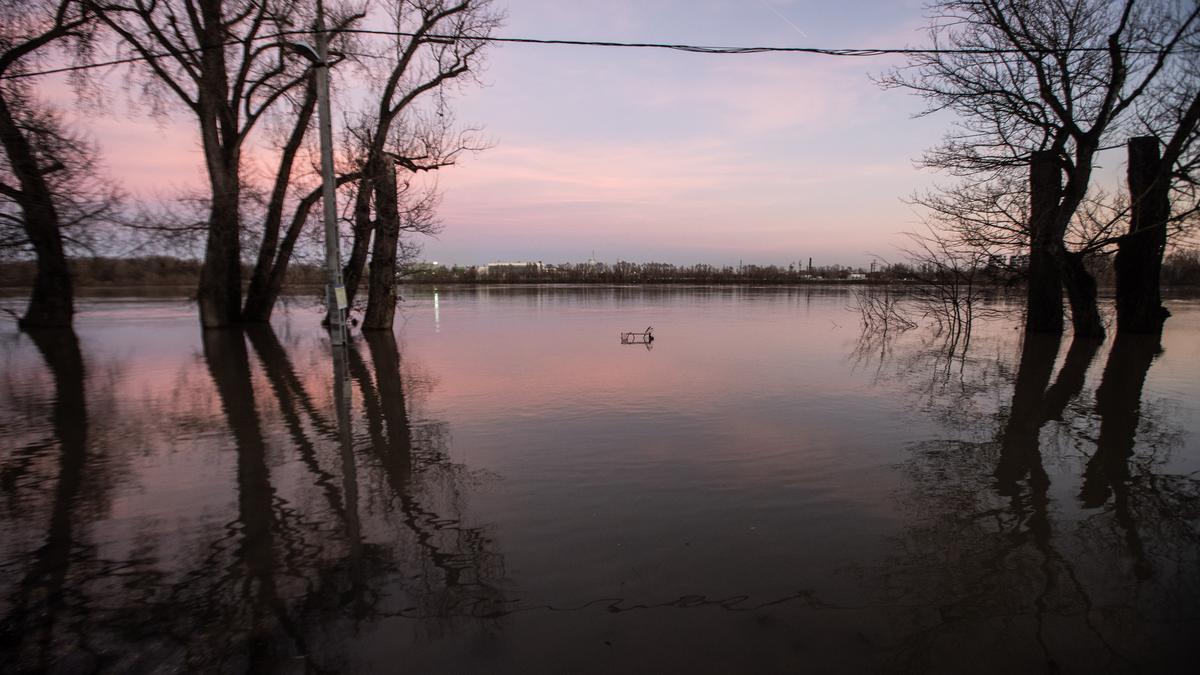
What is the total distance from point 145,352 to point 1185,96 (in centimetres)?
2252

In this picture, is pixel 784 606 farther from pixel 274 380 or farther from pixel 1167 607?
pixel 274 380

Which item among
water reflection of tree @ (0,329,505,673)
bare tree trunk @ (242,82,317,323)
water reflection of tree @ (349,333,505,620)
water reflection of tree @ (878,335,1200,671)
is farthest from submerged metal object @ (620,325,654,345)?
bare tree trunk @ (242,82,317,323)

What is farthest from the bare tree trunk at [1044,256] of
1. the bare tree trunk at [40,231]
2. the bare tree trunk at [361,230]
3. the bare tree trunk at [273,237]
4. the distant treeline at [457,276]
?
the bare tree trunk at [40,231]

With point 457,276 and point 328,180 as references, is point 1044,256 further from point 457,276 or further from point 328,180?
point 457,276

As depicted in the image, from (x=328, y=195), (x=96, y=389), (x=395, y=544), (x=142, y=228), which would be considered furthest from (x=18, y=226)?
Answer: (x=395, y=544)

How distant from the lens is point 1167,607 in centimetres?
335

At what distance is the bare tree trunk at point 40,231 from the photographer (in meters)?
15.7

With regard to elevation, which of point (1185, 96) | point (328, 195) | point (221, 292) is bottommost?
point (221, 292)

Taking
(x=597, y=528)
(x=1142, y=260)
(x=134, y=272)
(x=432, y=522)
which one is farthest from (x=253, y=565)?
(x=134, y=272)

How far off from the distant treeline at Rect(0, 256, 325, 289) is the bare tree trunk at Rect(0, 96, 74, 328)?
0.61 metres

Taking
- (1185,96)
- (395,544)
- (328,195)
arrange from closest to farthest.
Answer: (395,544)
(1185,96)
(328,195)

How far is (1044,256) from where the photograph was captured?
699 inches

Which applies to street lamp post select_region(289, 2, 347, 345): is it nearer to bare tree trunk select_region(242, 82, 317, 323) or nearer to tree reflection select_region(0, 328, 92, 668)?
tree reflection select_region(0, 328, 92, 668)

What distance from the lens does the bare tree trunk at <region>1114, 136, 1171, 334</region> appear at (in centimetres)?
1586
